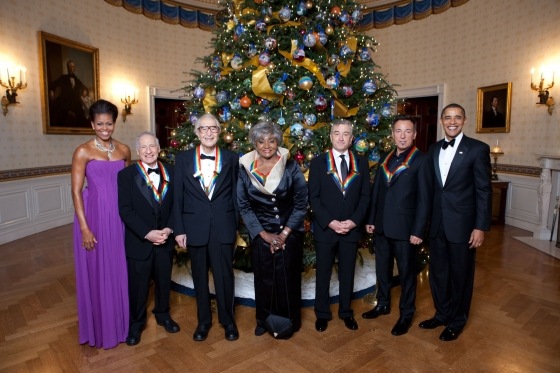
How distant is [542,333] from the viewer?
3096mm

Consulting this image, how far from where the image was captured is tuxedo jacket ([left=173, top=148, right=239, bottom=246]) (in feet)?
9.28

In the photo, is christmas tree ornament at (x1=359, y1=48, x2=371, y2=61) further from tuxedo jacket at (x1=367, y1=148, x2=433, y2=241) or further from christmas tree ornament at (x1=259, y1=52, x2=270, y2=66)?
tuxedo jacket at (x1=367, y1=148, x2=433, y2=241)

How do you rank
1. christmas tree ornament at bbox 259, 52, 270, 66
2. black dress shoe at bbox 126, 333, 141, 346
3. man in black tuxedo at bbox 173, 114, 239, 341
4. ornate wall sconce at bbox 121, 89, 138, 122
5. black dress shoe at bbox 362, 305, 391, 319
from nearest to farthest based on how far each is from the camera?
man in black tuxedo at bbox 173, 114, 239, 341, black dress shoe at bbox 126, 333, 141, 346, black dress shoe at bbox 362, 305, 391, 319, christmas tree ornament at bbox 259, 52, 270, 66, ornate wall sconce at bbox 121, 89, 138, 122

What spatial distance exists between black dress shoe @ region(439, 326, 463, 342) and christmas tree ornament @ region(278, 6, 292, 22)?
3.34 meters

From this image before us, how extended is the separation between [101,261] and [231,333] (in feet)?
3.84

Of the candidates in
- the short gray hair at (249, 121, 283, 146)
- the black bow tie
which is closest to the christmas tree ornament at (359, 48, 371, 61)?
the black bow tie

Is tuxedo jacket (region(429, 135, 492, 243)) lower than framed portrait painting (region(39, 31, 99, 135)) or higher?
lower

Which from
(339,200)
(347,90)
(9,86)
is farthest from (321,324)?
(9,86)

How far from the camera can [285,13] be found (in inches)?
152

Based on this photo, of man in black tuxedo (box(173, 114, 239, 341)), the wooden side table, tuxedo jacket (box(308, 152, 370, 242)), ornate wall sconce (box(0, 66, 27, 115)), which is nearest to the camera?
man in black tuxedo (box(173, 114, 239, 341))

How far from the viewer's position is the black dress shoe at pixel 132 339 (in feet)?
9.62

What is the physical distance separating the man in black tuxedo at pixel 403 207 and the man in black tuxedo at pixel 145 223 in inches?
68.5

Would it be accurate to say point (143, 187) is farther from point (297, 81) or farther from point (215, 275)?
point (297, 81)

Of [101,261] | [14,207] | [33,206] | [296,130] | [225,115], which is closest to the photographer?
[101,261]
